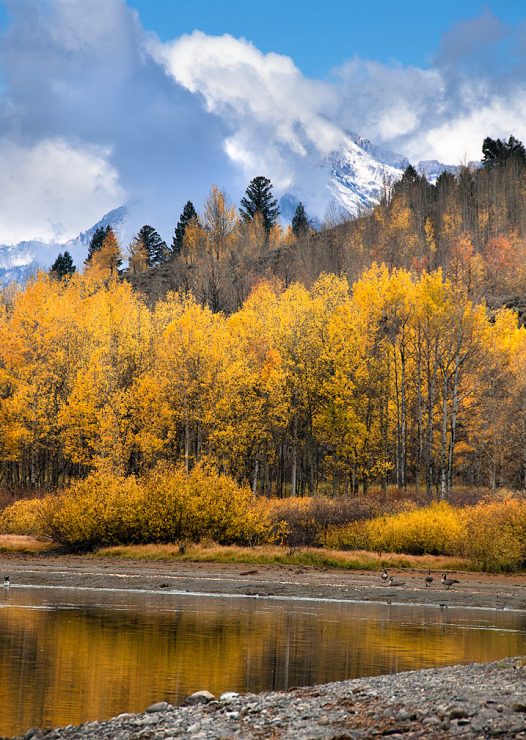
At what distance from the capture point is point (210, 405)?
50906mm

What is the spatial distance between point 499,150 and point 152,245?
6037 cm

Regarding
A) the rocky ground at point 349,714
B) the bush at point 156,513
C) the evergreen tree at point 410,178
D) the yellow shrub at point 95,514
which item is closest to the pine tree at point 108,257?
the evergreen tree at point 410,178

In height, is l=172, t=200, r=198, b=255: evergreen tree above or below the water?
above

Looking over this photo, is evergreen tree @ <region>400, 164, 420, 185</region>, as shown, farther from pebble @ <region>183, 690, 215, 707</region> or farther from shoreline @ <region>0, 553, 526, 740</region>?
pebble @ <region>183, 690, 215, 707</region>

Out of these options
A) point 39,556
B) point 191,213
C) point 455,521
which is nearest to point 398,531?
point 455,521

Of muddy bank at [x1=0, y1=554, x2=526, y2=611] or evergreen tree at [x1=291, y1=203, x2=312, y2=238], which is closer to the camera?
muddy bank at [x1=0, y1=554, x2=526, y2=611]

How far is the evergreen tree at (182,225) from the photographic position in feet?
487

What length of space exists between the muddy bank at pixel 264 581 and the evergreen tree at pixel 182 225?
113978 millimetres

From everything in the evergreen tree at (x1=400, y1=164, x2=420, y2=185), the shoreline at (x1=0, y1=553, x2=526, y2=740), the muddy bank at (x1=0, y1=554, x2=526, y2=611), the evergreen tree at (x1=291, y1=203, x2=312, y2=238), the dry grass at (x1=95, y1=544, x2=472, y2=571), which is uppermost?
the evergreen tree at (x1=400, y1=164, x2=420, y2=185)

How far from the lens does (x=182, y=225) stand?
496 feet

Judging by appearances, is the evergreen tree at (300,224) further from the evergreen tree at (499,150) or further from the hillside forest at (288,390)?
the hillside forest at (288,390)

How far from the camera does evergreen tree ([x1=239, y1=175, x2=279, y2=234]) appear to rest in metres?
150

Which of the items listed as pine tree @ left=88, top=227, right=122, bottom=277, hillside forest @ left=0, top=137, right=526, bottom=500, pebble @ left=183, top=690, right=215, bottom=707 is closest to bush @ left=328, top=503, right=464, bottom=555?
hillside forest @ left=0, top=137, right=526, bottom=500

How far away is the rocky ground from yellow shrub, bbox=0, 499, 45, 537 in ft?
94.8
